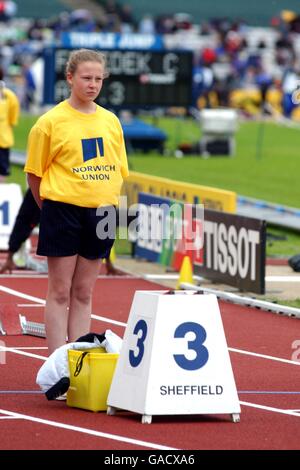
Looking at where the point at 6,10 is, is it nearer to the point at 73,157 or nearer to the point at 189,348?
the point at 73,157

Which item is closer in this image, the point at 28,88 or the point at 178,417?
the point at 178,417

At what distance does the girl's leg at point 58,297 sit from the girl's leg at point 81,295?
0.14ft

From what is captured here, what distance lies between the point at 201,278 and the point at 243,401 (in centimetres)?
632

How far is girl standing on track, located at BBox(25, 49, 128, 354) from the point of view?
26.8 ft

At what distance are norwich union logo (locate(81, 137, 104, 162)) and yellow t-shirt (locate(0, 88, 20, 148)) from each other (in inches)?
470

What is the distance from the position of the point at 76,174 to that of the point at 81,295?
0.75m

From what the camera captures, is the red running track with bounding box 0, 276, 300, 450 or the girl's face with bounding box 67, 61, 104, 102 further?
the girl's face with bounding box 67, 61, 104, 102

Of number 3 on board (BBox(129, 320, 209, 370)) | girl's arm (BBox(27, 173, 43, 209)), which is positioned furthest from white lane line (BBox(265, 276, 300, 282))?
number 3 on board (BBox(129, 320, 209, 370))

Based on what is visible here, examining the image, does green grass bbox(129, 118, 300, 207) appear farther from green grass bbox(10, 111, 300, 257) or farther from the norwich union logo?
the norwich union logo

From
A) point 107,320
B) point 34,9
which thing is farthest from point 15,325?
point 34,9

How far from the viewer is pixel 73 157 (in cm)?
816

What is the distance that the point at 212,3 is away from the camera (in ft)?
202

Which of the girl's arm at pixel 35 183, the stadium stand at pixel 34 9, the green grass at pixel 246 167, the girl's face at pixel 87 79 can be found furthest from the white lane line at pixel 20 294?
the stadium stand at pixel 34 9

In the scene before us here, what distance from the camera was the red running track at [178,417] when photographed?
699cm
